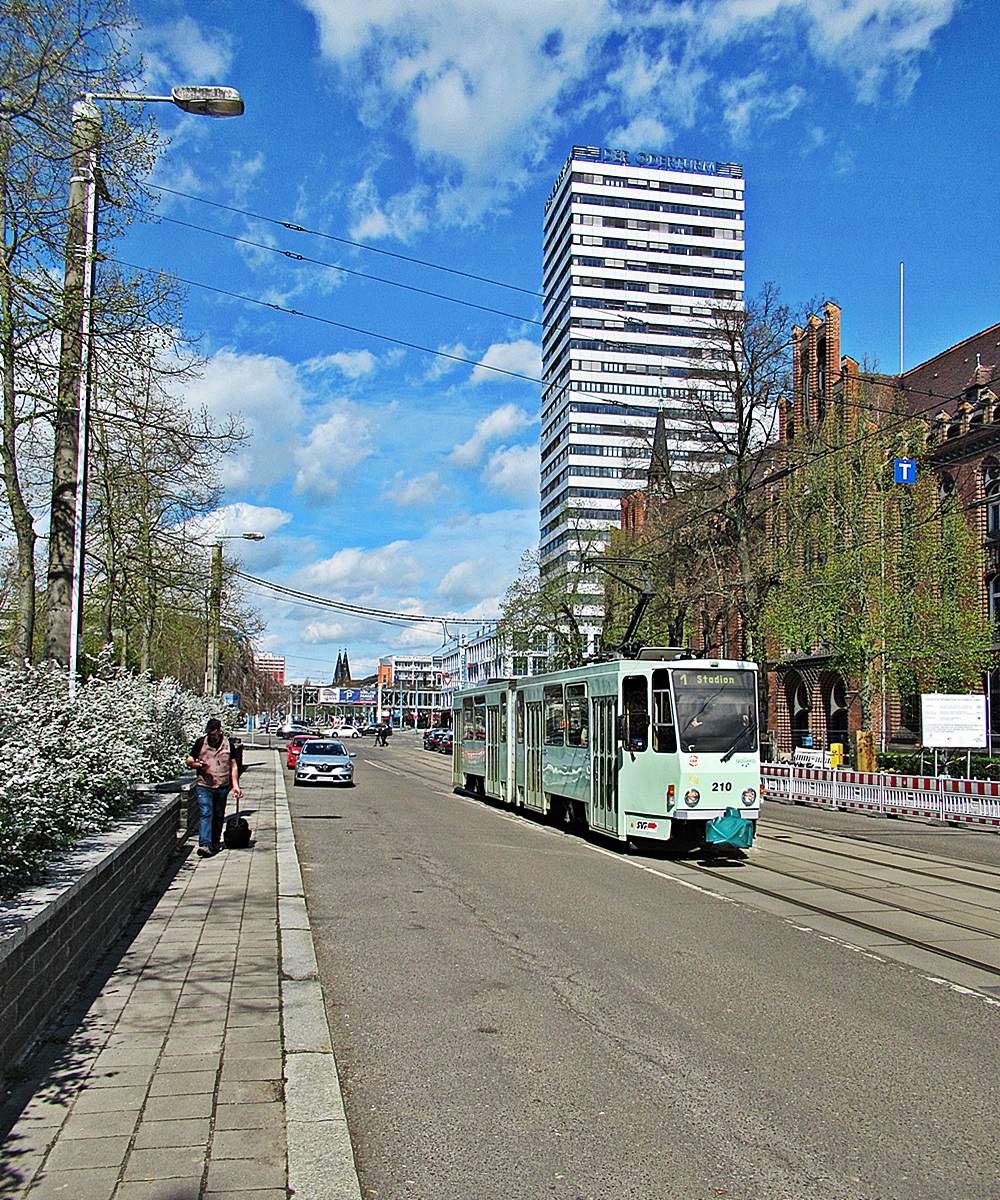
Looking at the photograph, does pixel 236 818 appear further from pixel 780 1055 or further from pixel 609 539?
pixel 609 539

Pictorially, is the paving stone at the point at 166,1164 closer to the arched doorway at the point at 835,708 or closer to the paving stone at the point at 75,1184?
the paving stone at the point at 75,1184

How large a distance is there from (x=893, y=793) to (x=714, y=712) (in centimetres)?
1253

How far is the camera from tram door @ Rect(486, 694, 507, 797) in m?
25.0

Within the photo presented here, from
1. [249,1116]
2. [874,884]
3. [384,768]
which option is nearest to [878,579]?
[874,884]

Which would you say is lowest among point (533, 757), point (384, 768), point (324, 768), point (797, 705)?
point (384, 768)

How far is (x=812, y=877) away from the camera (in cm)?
1362

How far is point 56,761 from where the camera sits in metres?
7.73

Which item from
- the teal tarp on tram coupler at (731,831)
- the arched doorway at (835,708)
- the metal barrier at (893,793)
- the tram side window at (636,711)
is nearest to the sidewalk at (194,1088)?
the teal tarp on tram coupler at (731,831)

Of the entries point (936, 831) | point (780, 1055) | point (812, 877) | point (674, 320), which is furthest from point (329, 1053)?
point (674, 320)

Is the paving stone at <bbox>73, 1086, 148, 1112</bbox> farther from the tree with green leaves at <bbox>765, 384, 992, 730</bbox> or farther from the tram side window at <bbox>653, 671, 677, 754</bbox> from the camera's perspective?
the tree with green leaves at <bbox>765, 384, 992, 730</bbox>

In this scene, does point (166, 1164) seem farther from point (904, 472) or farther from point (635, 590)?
point (904, 472)

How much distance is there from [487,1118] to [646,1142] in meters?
0.73

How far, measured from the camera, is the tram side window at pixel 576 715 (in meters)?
18.1

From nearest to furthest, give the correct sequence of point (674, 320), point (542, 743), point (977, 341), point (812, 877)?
point (812, 877) → point (542, 743) → point (977, 341) → point (674, 320)
